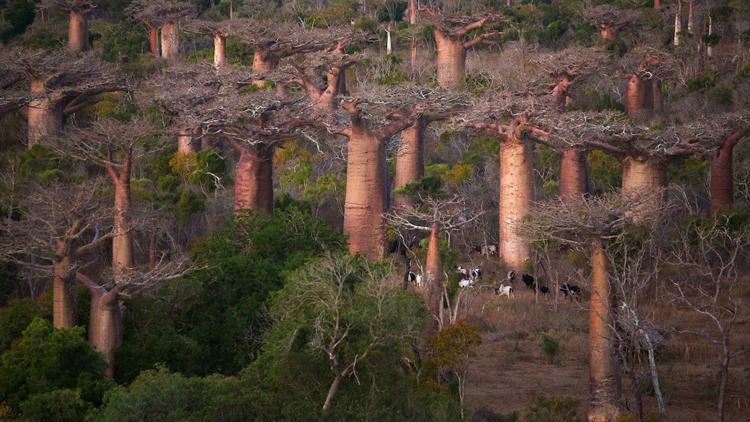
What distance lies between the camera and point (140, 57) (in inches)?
1264

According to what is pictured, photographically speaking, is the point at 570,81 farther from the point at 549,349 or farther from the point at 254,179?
the point at 549,349

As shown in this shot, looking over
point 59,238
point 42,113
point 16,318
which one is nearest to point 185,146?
point 42,113

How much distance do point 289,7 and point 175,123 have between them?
17.5 m

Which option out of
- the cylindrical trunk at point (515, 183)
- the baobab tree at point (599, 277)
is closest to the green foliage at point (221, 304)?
the baobab tree at point (599, 277)

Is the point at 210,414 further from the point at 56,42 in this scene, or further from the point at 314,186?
the point at 56,42

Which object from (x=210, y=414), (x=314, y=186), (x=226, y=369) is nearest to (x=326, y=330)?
(x=210, y=414)

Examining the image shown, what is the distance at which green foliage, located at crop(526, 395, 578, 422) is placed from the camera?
42.5 feet

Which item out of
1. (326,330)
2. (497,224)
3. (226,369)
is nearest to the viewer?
(326,330)

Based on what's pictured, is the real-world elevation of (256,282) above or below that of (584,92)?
below

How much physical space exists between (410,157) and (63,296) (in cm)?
1133

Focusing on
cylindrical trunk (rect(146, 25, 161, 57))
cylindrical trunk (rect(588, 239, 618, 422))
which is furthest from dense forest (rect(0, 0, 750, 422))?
cylindrical trunk (rect(146, 25, 161, 57))

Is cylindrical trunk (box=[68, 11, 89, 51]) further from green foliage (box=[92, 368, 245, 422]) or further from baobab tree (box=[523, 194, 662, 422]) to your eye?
green foliage (box=[92, 368, 245, 422])

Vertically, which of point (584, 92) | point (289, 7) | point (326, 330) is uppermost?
point (289, 7)

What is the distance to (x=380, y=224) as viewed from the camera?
19.6 metres
